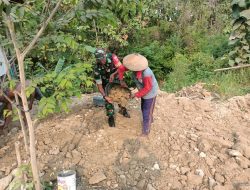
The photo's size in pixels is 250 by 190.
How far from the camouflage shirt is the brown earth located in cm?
63

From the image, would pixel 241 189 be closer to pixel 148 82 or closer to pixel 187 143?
pixel 187 143

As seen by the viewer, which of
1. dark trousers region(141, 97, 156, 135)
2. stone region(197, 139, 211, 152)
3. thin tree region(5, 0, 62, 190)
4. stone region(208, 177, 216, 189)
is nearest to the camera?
thin tree region(5, 0, 62, 190)

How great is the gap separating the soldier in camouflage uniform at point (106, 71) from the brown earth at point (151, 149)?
27 centimetres

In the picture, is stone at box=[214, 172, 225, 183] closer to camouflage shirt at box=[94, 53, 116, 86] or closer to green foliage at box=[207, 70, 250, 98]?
camouflage shirt at box=[94, 53, 116, 86]

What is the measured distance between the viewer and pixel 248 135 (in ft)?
16.7

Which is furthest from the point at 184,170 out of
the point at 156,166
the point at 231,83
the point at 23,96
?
the point at 231,83

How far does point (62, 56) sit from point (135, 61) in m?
1.27

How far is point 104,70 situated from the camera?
5.17m

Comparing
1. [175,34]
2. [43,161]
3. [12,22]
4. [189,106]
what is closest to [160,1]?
[175,34]

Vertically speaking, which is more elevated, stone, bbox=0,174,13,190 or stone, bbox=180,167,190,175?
stone, bbox=0,174,13,190

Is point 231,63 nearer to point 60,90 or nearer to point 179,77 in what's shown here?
point 179,77

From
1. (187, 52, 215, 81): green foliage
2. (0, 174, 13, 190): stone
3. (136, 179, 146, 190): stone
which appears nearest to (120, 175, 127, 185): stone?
(136, 179, 146, 190): stone

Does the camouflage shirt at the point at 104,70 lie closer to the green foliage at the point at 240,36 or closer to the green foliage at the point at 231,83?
the green foliage at the point at 231,83

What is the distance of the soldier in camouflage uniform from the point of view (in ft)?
16.1
